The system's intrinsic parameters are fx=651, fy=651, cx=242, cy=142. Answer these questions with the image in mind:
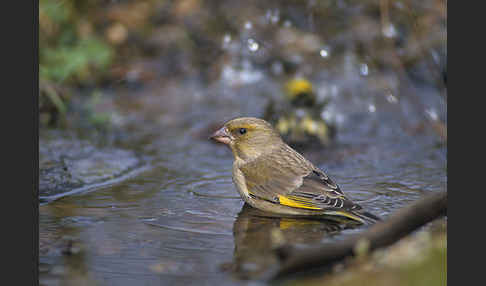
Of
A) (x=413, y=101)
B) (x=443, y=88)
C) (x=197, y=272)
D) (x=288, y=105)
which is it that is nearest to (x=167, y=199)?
(x=197, y=272)

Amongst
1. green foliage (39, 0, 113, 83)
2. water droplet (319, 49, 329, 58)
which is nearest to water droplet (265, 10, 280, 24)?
water droplet (319, 49, 329, 58)

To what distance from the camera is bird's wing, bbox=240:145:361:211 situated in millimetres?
4444

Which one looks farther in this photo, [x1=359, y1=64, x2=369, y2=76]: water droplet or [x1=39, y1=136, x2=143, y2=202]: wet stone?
[x1=359, y1=64, x2=369, y2=76]: water droplet

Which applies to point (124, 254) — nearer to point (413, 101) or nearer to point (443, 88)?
point (413, 101)

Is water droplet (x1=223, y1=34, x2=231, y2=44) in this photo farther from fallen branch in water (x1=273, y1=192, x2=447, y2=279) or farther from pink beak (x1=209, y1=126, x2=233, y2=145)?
fallen branch in water (x1=273, y1=192, x2=447, y2=279)

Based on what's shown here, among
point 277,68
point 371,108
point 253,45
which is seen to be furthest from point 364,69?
point 253,45

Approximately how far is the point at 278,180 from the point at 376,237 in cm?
157

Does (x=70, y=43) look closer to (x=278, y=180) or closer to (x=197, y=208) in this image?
(x=197, y=208)

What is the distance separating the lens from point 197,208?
15.3ft

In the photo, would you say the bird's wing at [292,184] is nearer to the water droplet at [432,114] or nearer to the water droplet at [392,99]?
the water droplet at [432,114]

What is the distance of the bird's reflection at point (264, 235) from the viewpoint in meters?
3.48

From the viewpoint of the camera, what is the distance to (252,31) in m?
8.41

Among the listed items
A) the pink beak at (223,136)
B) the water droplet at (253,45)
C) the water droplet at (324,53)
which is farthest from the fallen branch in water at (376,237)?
Result: the water droplet at (253,45)

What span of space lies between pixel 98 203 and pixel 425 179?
2.60m
